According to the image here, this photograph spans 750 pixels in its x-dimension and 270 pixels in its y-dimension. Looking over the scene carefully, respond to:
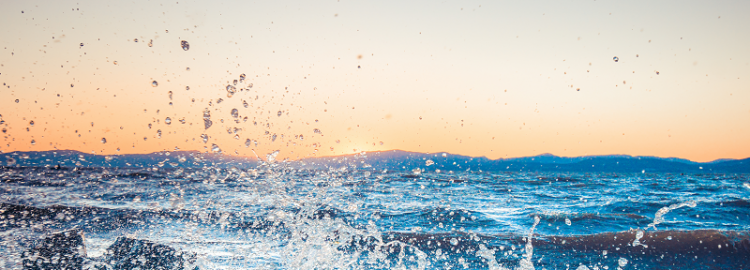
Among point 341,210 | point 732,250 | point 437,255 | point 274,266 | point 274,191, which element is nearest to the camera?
point 274,266

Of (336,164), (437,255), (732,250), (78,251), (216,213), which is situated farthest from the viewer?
(336,164)

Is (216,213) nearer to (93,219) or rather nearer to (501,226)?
(93,219)

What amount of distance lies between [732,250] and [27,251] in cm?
864

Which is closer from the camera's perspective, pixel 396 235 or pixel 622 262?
pixel 622 262

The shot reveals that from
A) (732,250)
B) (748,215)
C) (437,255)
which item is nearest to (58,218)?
(437,255)

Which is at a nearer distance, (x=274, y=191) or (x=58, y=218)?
(x=58, y=218)

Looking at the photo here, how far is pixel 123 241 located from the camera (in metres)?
4.03

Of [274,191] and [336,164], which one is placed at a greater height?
[336,164]

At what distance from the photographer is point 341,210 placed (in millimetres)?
9469

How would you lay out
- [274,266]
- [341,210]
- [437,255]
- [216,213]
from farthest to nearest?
[341,210] < [216,213] < [437,255] < [274,266]

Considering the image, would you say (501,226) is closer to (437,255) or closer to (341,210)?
(437,255)

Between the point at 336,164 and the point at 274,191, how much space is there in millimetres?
3286

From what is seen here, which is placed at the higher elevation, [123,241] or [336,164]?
[336,164]

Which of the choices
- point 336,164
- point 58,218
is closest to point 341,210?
point 336,164
